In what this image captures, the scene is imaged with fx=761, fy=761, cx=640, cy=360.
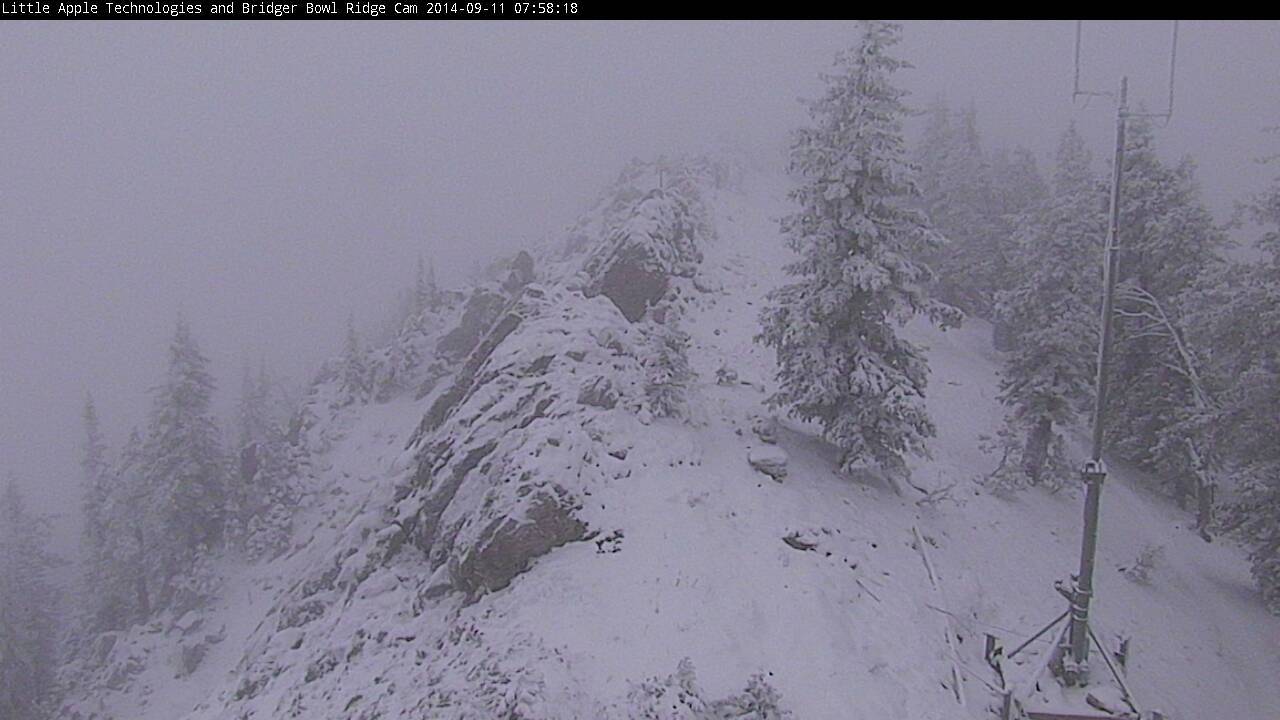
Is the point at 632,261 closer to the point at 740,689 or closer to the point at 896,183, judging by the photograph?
the point at 896,183

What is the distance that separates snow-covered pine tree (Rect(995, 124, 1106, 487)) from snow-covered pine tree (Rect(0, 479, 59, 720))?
38.3 metres

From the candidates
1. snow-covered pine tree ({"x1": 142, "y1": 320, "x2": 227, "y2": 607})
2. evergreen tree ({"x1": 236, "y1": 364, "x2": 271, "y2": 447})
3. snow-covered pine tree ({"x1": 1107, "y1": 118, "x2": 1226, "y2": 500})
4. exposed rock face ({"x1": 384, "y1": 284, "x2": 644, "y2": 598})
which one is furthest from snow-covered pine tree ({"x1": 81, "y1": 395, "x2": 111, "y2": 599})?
snow-covered pine tree ({"x1": 1107, "y1": 118, "x2": 1226, "y2": 500})

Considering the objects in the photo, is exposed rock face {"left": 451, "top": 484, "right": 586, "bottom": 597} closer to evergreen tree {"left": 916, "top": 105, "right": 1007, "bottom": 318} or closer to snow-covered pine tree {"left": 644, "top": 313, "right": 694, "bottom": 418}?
snow-covered pine tree {"left": 644, "top": 313, "right": 694, "bottom": 418}

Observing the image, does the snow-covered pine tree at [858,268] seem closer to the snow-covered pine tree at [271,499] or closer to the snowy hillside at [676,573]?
the snowy hillside at [676,573]

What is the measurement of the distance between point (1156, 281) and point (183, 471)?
129 ft

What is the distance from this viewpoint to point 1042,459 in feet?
76.2

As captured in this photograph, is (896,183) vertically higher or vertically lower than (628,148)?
lower

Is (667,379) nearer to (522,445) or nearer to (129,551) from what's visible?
(522,445)

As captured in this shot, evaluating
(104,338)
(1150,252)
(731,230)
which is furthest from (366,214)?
(1150,252)

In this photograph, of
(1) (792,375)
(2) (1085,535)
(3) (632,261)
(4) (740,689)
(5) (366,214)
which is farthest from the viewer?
(5) (366,214)

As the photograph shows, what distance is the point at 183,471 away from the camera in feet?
112

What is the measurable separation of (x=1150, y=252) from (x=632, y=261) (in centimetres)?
1705

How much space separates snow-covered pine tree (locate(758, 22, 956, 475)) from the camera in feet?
51.8

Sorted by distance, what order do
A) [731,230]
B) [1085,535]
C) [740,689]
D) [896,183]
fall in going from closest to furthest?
[740,689], [1085,535], [896,183], [731,230]
